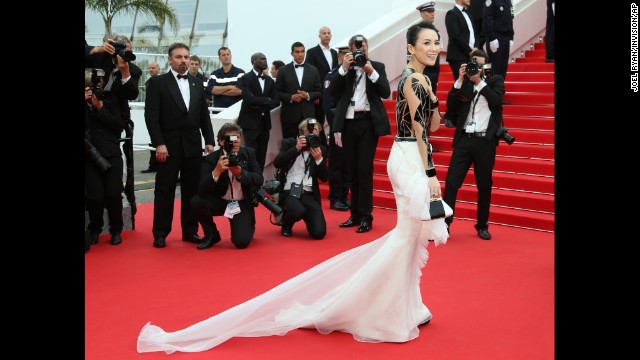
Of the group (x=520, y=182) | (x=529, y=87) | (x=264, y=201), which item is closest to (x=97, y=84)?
(x=264, y=201)

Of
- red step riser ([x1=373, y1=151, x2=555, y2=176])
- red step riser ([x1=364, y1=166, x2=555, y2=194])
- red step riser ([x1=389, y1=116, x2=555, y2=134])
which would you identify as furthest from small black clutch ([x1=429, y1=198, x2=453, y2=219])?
red step riser ([x1=389, y1=116, x2=555, y2=134])

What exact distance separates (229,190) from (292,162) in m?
0.77

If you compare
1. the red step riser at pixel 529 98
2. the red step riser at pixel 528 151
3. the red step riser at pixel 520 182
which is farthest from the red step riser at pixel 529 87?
A: the red step riser at pixel 520 182

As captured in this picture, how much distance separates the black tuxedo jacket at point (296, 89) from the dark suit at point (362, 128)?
1841mm

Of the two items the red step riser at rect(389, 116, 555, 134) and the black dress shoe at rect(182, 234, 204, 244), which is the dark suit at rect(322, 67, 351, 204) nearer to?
the red step riser at rect(389, 116, 555, 134)

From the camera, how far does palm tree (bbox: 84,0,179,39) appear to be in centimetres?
2075

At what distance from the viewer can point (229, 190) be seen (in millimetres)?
7191

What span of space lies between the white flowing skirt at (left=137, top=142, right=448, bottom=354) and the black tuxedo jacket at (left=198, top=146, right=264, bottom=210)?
2683 millimetres

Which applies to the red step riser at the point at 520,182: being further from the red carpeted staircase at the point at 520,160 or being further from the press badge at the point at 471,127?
the press badge at the point at 471,127

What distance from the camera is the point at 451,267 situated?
603 cm
